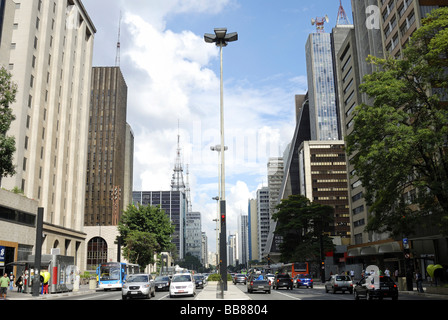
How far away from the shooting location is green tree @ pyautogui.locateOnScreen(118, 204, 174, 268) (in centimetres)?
6381

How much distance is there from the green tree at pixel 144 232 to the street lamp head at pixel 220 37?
4211 centimetres

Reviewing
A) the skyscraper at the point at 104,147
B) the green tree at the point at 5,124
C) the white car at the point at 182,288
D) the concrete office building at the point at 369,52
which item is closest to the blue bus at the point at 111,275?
the white car at the point at 182,288

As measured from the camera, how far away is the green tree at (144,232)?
63.8m

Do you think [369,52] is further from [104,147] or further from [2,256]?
[104,147]

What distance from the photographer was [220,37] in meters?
27.7

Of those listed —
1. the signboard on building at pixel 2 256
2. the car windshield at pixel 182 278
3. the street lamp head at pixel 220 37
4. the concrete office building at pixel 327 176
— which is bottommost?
the car windshield at pixel 182 278

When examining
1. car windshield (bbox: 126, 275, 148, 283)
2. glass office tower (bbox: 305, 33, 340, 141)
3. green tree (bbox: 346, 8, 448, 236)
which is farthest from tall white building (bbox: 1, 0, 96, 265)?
glass office tower (bbox: 305, 33, 340, 141)

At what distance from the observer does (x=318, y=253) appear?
68.4m

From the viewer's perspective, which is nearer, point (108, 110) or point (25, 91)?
point (25, 91)

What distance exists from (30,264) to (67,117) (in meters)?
32.2

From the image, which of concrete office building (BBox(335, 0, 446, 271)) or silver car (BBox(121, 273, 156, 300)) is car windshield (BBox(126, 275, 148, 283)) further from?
concrete office building (BBox(335, 0, 446, 271))

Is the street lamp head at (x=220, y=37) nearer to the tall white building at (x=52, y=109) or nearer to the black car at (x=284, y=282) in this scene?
the black car at (x=284, y=282)

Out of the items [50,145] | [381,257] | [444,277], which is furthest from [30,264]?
[381,257]
